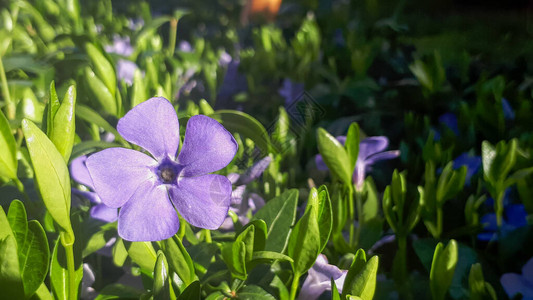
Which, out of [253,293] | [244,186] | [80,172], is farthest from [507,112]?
[80,172]

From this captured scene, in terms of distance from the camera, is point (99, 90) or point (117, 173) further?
point (99, 90)

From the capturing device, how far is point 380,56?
6.07 ft

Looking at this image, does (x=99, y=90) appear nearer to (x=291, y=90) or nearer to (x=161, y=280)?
(x=161, y=280)

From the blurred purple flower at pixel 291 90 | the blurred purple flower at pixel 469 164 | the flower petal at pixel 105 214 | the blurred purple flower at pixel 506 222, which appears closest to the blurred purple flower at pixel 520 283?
the blurred purple flower at pixel 506 222

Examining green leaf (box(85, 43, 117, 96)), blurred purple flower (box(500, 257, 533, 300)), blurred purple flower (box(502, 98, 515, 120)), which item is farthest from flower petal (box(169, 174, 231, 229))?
blurred purple flower (box(502, 98, 515, 120))

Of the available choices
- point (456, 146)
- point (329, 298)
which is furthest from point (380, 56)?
point (329, 298)

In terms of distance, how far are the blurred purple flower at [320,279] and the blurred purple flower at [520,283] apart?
26cm

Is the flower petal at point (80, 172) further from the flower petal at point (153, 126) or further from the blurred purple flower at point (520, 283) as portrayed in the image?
the blurred purple flower at point (520, 283)

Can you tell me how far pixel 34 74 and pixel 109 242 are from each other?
879 millimetres

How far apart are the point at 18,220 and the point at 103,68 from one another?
0.33m

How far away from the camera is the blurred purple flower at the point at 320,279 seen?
589mm

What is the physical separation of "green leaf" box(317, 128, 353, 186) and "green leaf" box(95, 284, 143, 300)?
30cm

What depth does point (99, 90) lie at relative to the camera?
0.74 metres

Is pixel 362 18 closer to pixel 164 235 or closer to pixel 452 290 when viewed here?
pixel 452 290
